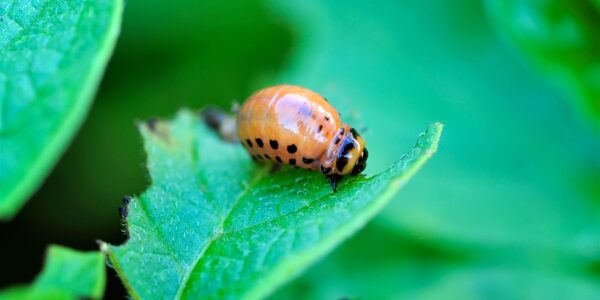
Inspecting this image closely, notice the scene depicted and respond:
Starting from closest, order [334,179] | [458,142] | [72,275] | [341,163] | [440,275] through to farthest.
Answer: [72,275], [334,179], [341,163], [440,275], [458,142]

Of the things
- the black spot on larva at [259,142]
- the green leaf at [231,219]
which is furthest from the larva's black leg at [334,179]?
the black spot on larva at [259,142]

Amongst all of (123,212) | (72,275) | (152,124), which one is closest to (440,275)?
(152,124)

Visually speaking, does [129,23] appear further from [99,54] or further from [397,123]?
[99,54]

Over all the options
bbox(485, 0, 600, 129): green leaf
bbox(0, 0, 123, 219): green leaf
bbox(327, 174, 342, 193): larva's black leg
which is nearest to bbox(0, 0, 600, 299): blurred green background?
bbox(485, 0, 600, 129): green leaf

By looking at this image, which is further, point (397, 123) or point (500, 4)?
point (397, 123)

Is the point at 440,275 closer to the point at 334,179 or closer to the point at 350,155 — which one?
the point at 350,155

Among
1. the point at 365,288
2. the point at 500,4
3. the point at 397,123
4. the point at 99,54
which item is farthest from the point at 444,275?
the point at 99,54
